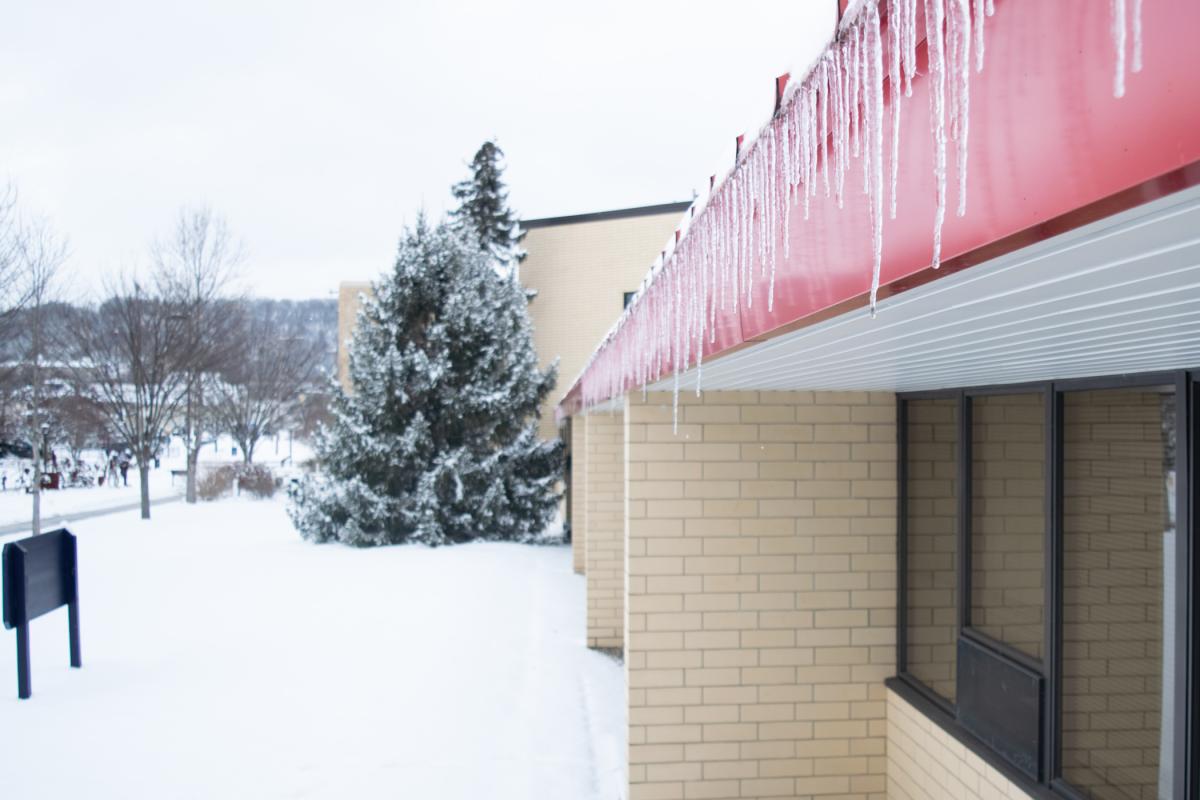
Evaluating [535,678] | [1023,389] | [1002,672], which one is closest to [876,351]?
[1023,389]

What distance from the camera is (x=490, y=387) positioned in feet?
48.1

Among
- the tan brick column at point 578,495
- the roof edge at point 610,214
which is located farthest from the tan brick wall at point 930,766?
the roof edge at point 610,214

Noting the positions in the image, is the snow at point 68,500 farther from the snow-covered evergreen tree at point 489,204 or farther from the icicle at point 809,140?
the icicle at point 809,140

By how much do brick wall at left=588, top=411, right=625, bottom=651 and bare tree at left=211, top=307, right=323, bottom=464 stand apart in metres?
18.2

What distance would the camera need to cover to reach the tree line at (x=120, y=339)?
42.3 ft

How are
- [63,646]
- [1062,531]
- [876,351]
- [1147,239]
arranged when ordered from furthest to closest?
1. [63,646]
2. [1062,531]
3. [876,351]
4. [1147,239]

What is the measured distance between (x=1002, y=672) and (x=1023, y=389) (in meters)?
1.13

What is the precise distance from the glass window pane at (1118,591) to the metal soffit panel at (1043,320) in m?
0.23

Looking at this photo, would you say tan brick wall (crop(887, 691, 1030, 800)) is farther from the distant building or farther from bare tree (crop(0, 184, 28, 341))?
the distant building

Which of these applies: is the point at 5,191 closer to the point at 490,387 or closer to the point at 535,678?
the point at 490,387

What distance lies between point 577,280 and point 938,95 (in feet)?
62.5

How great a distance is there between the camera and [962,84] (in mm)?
754

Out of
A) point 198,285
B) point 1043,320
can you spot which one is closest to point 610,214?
point 198,285

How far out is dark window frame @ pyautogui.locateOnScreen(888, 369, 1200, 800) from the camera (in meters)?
2.29
